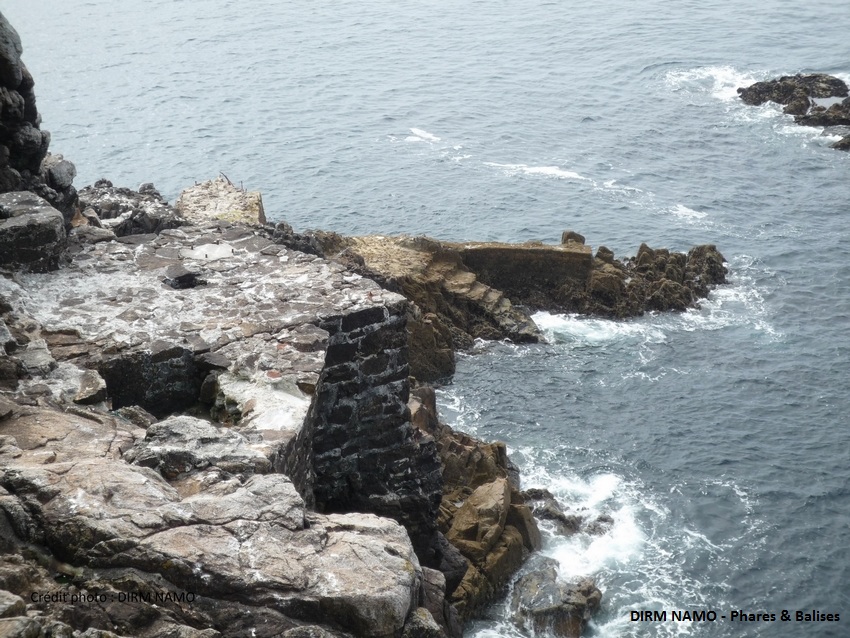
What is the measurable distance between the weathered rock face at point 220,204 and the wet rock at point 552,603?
14904 mm

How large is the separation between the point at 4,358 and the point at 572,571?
1208 cm

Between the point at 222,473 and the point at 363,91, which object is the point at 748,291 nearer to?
the point at 222,473

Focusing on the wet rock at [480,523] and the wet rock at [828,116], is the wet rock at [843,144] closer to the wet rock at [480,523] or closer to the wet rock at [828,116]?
the wet rock at [828,116]

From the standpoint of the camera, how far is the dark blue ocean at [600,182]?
21.1 metres

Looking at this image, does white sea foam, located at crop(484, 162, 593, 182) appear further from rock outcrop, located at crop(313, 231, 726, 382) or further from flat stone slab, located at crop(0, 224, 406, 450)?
flat stone slab, located at crop(0, 224, 406, 450)

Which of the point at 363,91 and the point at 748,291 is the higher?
the point at 363,91

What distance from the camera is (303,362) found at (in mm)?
13344

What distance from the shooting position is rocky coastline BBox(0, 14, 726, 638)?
7.86 metres

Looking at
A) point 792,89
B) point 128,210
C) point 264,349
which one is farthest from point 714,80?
point 264,349

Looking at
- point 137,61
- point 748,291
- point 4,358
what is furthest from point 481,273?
point 137,61

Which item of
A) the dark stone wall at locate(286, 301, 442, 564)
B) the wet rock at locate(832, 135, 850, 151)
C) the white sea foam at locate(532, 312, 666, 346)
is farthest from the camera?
the wet rock at locate(832, 135, 850, 151)

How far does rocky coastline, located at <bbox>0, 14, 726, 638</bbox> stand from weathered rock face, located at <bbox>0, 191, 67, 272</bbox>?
0.10 ft

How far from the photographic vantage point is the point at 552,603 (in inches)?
704

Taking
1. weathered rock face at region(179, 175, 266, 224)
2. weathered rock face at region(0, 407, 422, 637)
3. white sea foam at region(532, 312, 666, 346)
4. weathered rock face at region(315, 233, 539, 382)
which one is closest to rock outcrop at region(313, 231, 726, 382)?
weathered rock face at region(315, 233, 539, 382)
